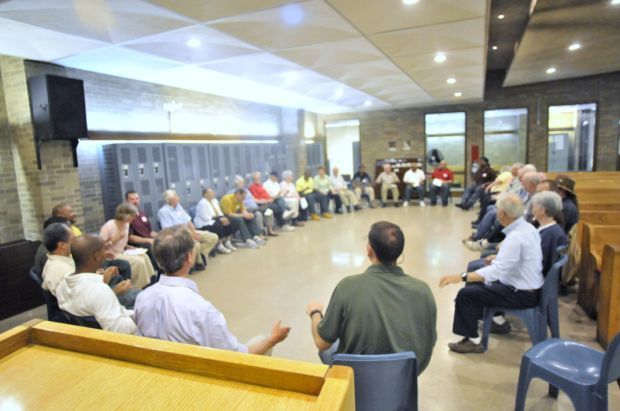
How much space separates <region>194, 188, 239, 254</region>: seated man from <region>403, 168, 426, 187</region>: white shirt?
548 cm

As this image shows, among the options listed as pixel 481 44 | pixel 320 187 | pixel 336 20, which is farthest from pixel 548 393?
pixel 320 187

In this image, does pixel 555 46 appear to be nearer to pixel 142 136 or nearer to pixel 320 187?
pixel 320 187

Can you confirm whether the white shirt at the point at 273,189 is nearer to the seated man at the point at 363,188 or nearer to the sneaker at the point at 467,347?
the seated man at the point at 363,188

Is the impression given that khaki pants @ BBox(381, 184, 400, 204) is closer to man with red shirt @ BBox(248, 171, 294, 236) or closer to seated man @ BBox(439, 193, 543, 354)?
man with red shirt @ BBox(248, 171, 294, 236)

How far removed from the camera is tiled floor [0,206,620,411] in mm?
2447

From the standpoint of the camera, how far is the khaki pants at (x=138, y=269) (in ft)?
13.0

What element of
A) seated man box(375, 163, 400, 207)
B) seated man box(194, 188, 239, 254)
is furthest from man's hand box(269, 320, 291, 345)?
seated man box(375, 163, 400, 207)

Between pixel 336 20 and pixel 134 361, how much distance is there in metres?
3.46

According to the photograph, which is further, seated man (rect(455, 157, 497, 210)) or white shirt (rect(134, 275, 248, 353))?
seated man (rect(455, 157, 497, 210))

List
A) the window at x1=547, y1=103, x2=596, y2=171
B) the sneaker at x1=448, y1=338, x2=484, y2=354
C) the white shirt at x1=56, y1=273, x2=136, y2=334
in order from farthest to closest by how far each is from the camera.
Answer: the window at x1=547, y1=103, x2=596, y2=171
the sneaker at x1=448, y1=338, x2=484, y2=354
the white shirt at x1=56, y1=273, x2=136, y2=334

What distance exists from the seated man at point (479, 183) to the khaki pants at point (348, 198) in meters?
2.57

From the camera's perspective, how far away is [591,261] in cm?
334

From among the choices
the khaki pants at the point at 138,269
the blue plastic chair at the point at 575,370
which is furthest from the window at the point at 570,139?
the khaki pants at the point at 138,269

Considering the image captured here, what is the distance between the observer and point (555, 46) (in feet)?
21.4
